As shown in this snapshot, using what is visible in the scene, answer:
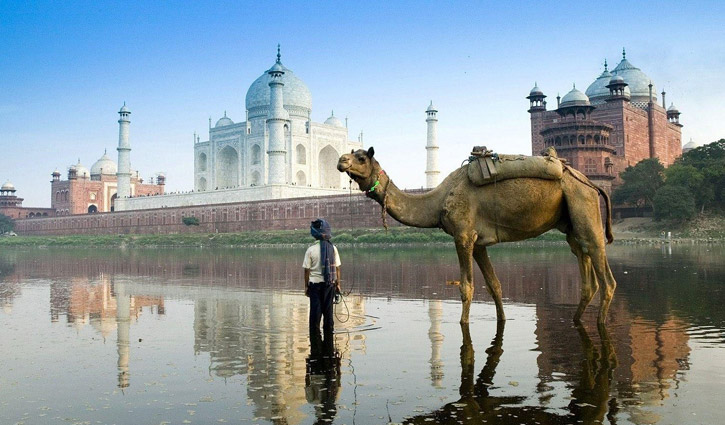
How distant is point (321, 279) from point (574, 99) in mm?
54164

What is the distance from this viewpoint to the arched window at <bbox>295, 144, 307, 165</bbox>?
259 ft

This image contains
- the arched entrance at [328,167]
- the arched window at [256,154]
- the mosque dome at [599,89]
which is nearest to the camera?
the mosque dome at [599,89]

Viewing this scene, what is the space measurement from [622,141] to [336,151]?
1320 inches

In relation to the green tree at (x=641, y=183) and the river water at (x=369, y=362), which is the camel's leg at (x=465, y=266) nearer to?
the river water at (x=369, y=362)

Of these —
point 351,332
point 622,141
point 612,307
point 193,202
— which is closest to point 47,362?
point 351,332

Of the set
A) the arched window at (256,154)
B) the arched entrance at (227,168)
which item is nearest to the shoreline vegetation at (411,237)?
the arched window at (256,154)

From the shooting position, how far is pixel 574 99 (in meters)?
58.0

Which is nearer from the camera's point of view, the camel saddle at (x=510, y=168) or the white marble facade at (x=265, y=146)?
the camel saddle at (x=510, y=168)

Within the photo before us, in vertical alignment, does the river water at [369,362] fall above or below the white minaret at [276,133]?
below

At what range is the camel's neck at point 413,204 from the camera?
854 centimetres

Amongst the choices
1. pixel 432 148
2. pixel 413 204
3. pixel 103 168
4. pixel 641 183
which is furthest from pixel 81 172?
pixel 413 204

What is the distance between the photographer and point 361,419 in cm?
462

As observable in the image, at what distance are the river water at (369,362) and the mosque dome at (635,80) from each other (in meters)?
60.7

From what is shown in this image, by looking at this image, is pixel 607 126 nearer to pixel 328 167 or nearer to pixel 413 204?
pixel 328 167
